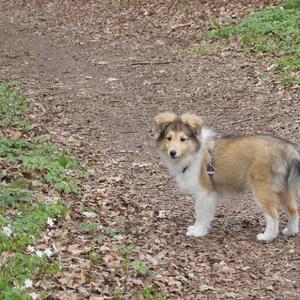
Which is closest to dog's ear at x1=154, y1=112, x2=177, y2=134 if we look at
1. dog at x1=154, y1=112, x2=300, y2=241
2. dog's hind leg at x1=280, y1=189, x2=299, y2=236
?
dog at x1=154, y1=112, x2=300, y2=241

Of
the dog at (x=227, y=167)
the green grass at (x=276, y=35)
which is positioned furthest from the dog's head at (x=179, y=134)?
the green grass at (x=276, y=35)

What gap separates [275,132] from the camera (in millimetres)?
11648

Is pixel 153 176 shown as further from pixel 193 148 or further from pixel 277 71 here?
pixel 277 71

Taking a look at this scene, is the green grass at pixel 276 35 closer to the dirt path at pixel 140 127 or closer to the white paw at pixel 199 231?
the dirt path at pixel 140 127

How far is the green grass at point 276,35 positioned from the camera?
48.0ft

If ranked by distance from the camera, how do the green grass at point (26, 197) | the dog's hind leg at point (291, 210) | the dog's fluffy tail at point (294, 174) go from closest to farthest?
the green grass at point (26, 197) → the dog's fluffy tail at point (294, 174) → the dog's hind leg at point (291, 210)

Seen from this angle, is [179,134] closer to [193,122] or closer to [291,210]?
[193,122]

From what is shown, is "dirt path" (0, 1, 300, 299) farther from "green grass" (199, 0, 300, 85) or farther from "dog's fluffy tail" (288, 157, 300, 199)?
"dog's fluffy tail" (288, 157, 300, 199)

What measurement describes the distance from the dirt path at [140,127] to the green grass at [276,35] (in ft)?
1.69

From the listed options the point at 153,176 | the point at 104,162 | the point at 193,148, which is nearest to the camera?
the point at 193,148

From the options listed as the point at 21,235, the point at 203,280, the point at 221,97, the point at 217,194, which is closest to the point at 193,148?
the point at 217,194

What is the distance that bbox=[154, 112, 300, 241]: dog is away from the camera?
716 centimetres

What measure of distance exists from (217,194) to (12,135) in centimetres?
497

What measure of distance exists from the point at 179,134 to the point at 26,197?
214 centimetres
